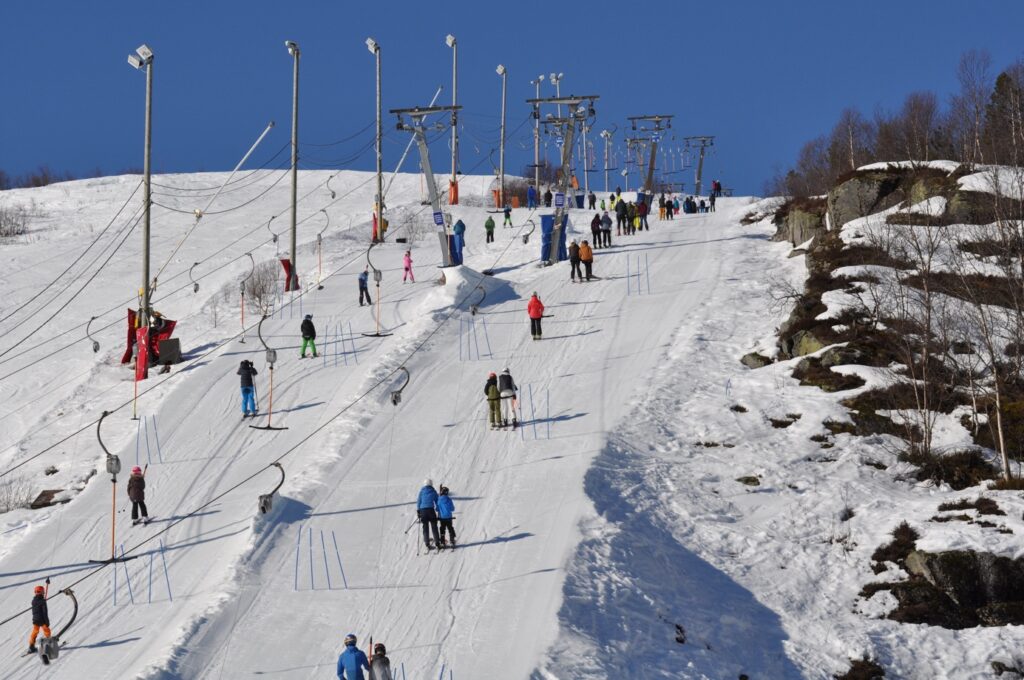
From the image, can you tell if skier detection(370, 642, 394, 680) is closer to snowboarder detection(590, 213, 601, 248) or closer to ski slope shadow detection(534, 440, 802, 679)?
ski slope shadow detection(534, 440, 802, 679)

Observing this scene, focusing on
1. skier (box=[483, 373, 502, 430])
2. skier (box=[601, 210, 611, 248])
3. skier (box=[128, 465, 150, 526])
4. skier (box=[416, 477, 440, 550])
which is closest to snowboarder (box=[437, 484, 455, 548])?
skier (box=[416, 477, 440, 550])

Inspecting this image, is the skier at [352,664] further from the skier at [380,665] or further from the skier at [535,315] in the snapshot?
the skier at [535,315]

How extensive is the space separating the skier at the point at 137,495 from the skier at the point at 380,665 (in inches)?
368

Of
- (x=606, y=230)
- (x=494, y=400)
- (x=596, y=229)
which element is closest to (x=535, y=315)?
(x=494, y=400)

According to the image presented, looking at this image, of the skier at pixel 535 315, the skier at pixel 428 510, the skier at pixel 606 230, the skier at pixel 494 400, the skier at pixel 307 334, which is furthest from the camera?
the skier at pixel 606 230

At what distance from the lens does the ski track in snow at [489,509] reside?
1816cm

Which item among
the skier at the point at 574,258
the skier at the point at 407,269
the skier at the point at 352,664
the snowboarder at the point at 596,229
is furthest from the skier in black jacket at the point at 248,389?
the snowboarder at the point at 596,229

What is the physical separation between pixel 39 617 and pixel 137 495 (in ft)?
15.8

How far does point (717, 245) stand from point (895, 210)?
33.0 ft

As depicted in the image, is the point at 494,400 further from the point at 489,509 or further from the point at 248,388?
the point at 248,388

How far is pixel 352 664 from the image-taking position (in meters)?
15.7

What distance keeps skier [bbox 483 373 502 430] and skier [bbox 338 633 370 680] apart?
35.5 ft

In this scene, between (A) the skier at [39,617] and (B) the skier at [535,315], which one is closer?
(A) the skier at [39,617]

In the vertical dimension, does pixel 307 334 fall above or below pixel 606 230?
below
